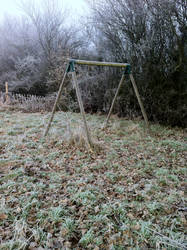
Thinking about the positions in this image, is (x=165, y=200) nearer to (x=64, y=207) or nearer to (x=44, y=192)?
(x=64, y=207)

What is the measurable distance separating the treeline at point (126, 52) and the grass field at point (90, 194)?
8.39 feet

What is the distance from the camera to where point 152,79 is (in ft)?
21.6

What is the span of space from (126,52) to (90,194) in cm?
611

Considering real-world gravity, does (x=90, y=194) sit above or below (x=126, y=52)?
below

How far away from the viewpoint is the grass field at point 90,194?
1861 millimetres

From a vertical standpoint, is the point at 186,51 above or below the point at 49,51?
below

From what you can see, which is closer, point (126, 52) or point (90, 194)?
point (90, 194)

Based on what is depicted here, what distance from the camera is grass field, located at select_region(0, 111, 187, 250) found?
1861 mm

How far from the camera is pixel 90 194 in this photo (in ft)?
8.26

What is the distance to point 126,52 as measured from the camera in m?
7.15

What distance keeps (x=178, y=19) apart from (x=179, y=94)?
2337 mm

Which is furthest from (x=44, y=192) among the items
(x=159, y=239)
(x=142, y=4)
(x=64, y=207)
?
(x=142, y=4)

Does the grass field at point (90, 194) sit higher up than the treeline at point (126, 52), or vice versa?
the treeline at point (126, 52)

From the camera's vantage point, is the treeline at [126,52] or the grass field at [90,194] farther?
the treeline at [126,52]
